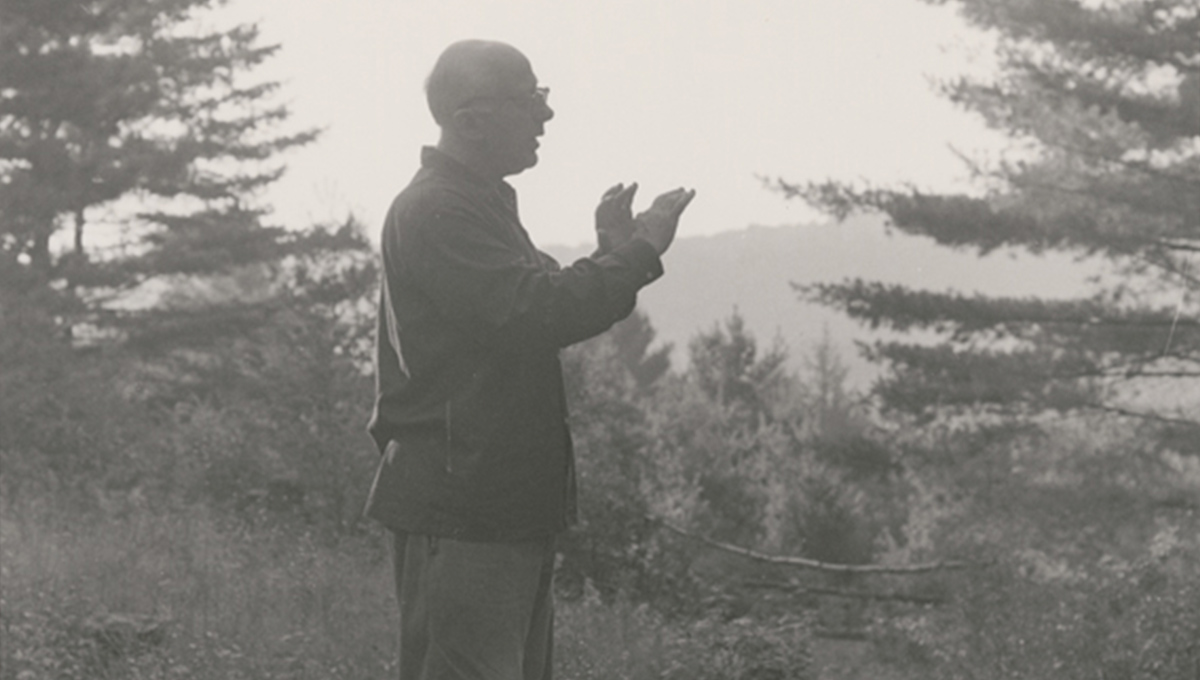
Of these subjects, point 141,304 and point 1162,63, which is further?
point 141,304

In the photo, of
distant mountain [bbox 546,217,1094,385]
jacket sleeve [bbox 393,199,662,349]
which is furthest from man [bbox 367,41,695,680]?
distant mountain [bbox 546,217,1094,385]

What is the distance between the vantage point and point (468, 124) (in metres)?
3.11

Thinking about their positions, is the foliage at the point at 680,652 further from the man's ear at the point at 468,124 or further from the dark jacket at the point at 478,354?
the man's ear at the point at 468,124

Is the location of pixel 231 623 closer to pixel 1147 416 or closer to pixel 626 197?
pixel 626 197

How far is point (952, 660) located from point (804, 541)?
12.0 metres

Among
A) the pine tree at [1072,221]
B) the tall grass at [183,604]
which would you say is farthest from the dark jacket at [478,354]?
the pine tree at [1072,221]

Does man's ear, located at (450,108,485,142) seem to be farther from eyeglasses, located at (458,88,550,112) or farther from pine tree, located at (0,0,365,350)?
pine tree, located at (0,0,365,350)

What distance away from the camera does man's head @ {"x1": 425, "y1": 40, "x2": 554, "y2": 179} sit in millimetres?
3062

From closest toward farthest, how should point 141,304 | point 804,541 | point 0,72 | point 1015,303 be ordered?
point 1015,303 < point 0,72 < point 804,541 < point 141,304

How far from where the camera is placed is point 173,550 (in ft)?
33.3

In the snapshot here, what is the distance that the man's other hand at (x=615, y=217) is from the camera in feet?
9.88

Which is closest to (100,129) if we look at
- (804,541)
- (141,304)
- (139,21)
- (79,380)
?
(139,21)

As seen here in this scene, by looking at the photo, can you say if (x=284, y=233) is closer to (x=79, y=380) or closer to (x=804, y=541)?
(x=79, y=380)

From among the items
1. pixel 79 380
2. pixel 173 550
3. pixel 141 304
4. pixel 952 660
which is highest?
pixel 141 304
